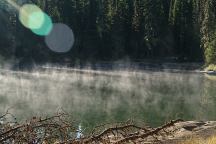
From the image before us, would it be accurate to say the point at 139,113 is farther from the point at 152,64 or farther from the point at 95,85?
the point at 152,64

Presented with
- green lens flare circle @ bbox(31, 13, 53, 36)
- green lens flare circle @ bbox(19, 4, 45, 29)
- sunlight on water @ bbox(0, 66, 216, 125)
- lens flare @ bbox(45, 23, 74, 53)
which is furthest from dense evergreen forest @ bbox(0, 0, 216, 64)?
sunlight on water @ bbox(0, 66, 216, 125)

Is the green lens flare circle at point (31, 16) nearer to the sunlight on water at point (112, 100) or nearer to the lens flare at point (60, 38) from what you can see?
the lens flare at point (60, 38)

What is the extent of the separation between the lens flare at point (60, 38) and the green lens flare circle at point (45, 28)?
1.32 meters

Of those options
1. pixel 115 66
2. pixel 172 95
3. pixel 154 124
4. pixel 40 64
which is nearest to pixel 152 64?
pixel 115 66

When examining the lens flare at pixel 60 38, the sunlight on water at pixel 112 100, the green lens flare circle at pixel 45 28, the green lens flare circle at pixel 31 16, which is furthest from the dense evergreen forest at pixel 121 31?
the sunlight on water at pixel 112 100

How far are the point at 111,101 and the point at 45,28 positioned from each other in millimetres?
85661

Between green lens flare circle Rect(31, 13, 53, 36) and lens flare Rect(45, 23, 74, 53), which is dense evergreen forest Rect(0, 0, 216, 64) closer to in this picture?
lens flare Rect(45, 23, 74, 53)

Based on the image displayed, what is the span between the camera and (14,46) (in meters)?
117

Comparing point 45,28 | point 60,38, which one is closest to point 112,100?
point 60,38

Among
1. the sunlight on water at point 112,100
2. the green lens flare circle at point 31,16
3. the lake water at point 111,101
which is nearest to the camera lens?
the lake water at point 111,101

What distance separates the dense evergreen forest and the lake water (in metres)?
43.2

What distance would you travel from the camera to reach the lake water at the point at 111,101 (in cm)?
3375

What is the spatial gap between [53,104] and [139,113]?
806 cm

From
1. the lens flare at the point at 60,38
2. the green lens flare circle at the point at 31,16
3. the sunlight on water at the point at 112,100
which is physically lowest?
the sunlight on water at the point at 112,100
